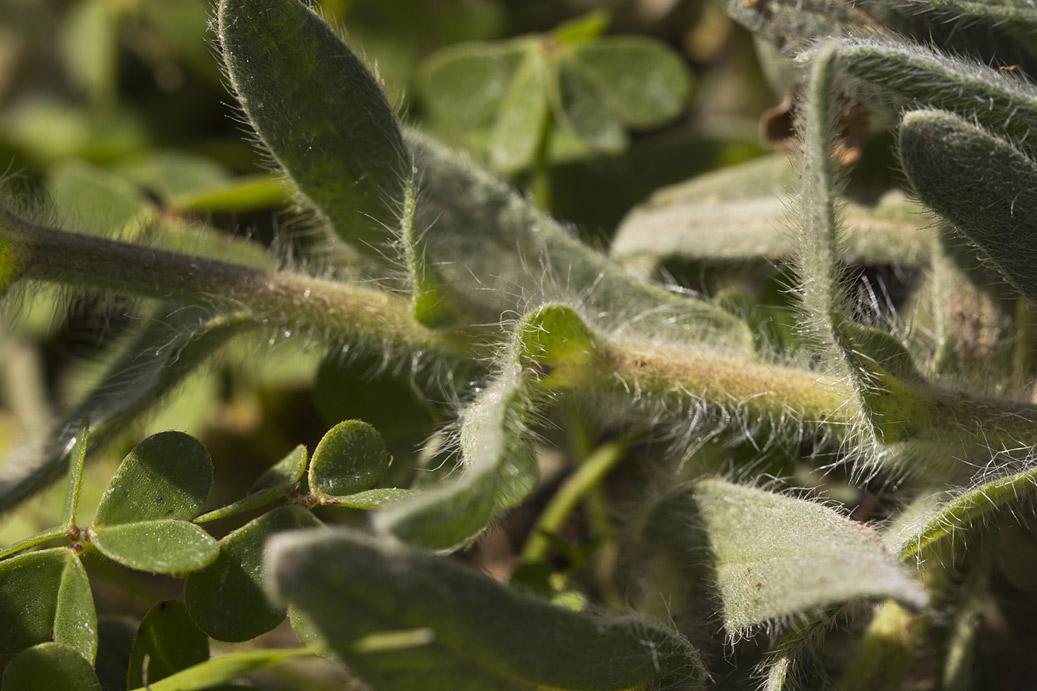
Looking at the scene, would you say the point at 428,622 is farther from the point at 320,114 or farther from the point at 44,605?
the point at 320,114

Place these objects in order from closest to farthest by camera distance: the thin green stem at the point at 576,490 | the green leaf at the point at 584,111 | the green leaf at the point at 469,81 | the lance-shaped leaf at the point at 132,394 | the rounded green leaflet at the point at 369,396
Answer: the lance-shaped leaf at the point at 132,394 → the rounded green leaflet at the point at 369,396 → the thin green stem at the point at 576,490 → the green leaf at the point at 584,111 → the green leaf at the point at 469,81

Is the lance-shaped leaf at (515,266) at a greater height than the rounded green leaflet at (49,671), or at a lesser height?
greater

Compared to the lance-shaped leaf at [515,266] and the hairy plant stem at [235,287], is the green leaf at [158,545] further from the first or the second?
the lance-shaped leaf at [515,266]

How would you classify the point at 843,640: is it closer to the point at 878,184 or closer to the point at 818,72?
the point at 878,184

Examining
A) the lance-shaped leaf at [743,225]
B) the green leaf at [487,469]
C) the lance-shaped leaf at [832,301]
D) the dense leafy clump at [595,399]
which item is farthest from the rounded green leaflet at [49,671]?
the lance-shaped leaf at [743,225]

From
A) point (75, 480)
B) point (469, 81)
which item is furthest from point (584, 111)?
point (75, 480)

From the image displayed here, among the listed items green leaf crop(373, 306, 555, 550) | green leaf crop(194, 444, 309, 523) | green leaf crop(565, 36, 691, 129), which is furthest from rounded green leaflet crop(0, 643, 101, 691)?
green leaf crop(565, 36, 691, 129)

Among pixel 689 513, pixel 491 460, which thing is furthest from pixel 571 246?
pixel 491 460
